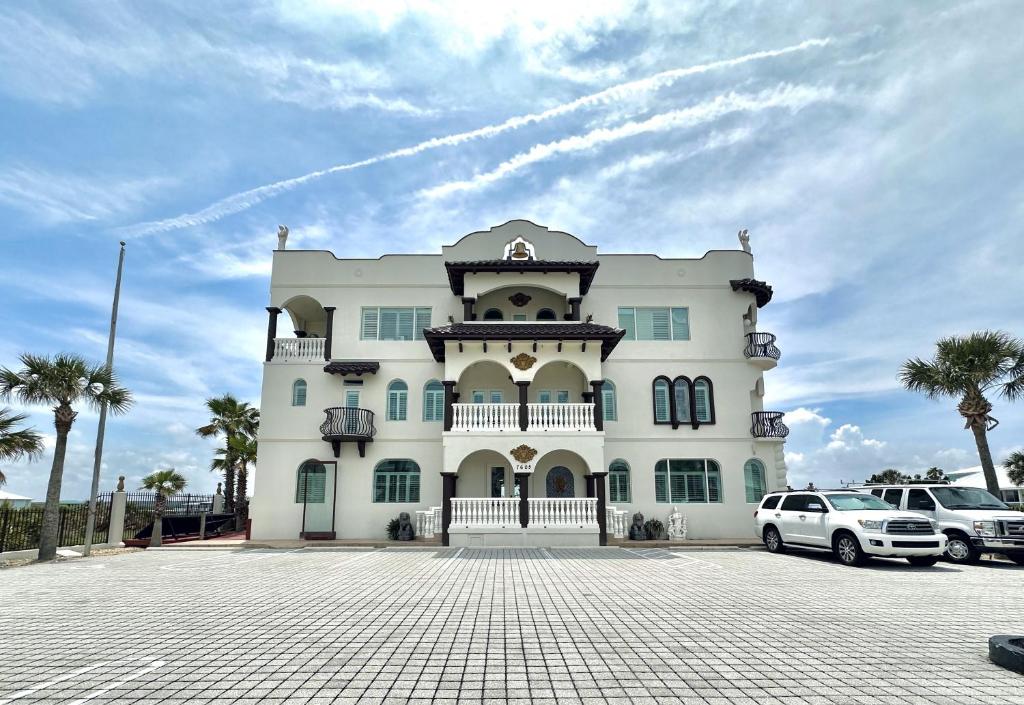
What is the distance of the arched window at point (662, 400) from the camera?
22812 mm

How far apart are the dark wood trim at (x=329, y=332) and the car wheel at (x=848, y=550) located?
18.3 metres

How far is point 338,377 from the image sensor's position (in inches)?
900

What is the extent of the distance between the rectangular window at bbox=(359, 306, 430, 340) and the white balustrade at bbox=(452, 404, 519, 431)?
467 centimetres

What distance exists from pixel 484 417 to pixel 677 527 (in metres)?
8.25

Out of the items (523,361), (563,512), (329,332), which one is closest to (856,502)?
(563,512)

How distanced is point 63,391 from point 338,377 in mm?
8724

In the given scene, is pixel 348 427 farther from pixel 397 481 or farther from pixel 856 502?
pixel 856 502

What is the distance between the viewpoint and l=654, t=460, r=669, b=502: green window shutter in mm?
22125

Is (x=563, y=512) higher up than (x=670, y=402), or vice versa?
(x=670, y=402)

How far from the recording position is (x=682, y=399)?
2305cm

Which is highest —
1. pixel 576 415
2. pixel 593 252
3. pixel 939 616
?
pixel 593 252

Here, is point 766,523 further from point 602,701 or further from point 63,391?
point 63,391

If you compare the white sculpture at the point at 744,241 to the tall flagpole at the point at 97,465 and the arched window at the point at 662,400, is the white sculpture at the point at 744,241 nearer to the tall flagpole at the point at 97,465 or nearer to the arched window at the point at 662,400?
the arched window at the point at 662,400

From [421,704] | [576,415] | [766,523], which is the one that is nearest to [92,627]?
[421,704]
